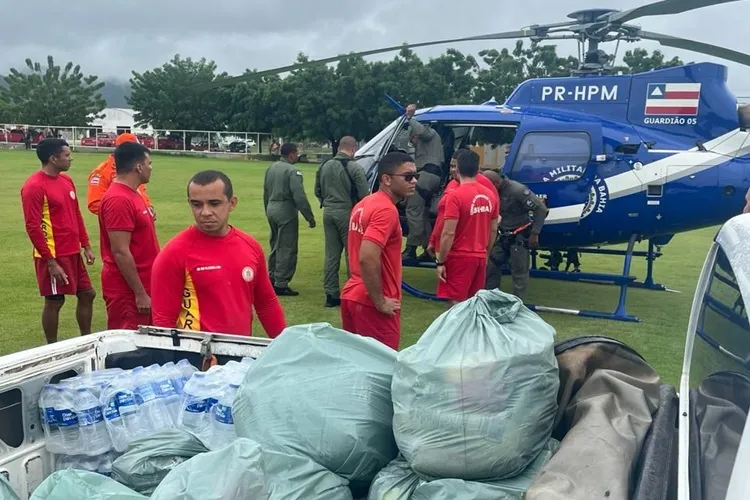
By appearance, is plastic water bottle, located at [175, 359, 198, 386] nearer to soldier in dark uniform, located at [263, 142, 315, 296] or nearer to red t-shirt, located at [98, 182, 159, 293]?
red t-shirt, located at [98, 182, 159, 293]

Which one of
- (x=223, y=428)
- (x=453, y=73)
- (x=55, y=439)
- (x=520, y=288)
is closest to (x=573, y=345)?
(x=223, y=428)

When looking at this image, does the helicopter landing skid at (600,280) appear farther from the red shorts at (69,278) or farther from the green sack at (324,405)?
the green sack at (324,405)

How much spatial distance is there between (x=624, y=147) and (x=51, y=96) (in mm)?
68358

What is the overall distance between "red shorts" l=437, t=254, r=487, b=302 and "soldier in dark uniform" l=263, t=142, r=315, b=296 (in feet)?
9.36

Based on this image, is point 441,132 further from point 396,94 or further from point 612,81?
point 396,94

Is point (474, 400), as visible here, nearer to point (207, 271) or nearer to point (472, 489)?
point (472, 489)

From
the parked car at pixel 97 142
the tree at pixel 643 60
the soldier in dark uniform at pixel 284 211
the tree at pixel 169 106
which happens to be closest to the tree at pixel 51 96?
the tree at pixel 169 106

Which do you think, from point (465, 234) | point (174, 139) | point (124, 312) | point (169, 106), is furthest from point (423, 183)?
point (169, 106)

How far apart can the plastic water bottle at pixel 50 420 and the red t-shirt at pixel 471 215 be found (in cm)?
390

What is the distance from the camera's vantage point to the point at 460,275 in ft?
20.2

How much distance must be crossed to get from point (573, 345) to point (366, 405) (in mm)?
786

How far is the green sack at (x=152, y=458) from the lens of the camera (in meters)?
2.22

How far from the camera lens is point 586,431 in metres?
1.99

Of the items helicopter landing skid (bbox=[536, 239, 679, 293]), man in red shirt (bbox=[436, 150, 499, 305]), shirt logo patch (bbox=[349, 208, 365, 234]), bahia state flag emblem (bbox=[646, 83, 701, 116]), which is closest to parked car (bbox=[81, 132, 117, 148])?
helicopter landing skid (bbox=[536, 239, 679, 293])
